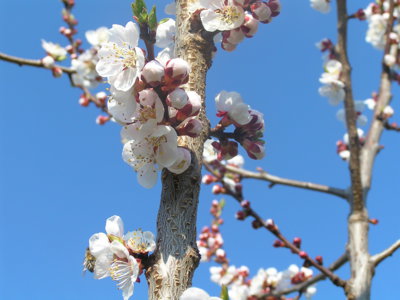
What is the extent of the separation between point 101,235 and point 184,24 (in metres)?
0.76

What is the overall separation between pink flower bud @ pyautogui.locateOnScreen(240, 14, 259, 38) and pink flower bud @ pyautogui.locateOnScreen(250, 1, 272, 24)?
0.06ft

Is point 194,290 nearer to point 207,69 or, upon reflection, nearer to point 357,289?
point 207,69

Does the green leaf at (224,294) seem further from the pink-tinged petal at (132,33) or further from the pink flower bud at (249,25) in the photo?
the pink flower bud at (249,25)

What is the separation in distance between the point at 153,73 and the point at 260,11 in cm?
61

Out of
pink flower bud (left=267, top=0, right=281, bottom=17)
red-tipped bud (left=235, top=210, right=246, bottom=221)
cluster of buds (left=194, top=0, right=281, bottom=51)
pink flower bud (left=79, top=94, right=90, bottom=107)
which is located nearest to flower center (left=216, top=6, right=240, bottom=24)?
cluster of buds (left=194, top=0, right=281, bottom=51)

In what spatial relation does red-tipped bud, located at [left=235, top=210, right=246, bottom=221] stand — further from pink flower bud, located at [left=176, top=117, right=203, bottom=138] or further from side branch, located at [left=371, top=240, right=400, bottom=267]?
pink flower bud, located at [left=176, top=117, right=203, bottom=138]

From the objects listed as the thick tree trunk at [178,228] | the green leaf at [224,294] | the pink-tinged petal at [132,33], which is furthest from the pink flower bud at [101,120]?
the green leaf at [224,294]

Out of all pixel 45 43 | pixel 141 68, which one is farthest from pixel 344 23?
pixel 45 43

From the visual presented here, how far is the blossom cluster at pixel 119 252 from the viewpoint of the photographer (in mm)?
1130

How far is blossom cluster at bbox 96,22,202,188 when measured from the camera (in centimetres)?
110

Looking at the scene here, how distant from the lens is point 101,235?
3.92 feet

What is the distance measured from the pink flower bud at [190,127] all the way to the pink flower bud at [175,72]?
0.12 meters

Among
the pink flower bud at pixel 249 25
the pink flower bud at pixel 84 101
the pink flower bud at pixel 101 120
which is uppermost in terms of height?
the pink flower bud at pixel 101 120

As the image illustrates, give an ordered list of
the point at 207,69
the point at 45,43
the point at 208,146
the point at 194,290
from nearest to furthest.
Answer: the point at 194,290, the point at 207,69, the point at 208,146, the point at 45,43
